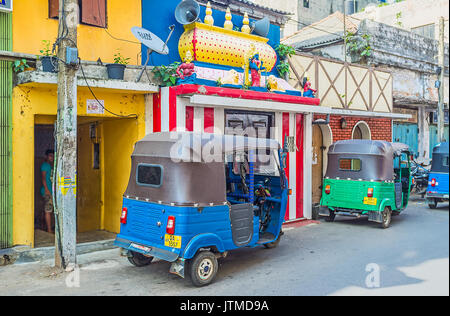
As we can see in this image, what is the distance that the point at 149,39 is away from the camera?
8.86 m

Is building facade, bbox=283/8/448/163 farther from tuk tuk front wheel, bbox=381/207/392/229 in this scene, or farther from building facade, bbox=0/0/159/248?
building facade, bbox=0/0/159/248

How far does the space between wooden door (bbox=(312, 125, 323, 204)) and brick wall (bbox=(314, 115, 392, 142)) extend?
1.62ft

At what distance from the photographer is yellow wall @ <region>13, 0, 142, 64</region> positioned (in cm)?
812

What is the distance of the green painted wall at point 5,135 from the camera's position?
788 cm

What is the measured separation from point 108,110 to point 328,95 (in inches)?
308

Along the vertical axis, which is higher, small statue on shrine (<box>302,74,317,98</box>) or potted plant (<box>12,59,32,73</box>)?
small statue on shrine (<box>302,74,317,98</box>)

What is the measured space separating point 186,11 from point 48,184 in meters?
5.22

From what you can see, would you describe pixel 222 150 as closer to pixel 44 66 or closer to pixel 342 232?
pixel 44 66

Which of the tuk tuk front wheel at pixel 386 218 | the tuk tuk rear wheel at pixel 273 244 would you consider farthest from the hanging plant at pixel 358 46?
the tuk tuk rear wheel at pixel 273 244

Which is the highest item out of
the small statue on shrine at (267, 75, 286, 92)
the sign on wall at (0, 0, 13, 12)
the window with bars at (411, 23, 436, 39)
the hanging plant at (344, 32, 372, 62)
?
the window with bars at (411, 23, 436, 39)

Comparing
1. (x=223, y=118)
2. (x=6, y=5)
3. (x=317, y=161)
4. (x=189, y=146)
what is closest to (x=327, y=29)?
(x=317, y=161)

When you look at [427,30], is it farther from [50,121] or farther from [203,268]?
[203,268]

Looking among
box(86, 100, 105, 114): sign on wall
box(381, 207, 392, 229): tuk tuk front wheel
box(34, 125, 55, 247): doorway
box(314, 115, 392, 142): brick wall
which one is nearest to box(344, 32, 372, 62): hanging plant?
box(314, 115, 392, 142): brick wall

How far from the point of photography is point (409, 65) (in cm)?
1891
